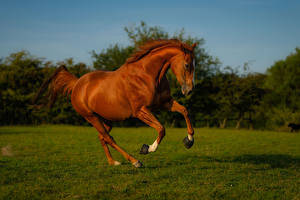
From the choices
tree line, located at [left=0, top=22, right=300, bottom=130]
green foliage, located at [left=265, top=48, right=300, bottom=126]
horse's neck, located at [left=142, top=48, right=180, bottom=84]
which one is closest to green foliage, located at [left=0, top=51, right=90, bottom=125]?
tree line, located at [left=0, top=22, right=300, bottom=130]

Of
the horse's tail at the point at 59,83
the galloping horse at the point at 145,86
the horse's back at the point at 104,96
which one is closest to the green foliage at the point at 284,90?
the horse's tail at the point at 59,83

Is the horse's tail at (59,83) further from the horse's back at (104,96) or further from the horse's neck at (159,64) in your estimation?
the horse's neck at (159,64)

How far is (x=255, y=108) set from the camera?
3111 cm

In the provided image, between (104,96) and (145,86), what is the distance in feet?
3.64

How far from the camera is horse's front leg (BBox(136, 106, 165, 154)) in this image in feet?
20.3

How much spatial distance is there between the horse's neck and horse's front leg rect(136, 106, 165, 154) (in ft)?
2.35

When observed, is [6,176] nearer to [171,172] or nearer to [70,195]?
[70,195]

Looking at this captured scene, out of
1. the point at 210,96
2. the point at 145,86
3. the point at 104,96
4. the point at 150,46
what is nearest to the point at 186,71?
the point at 145,86

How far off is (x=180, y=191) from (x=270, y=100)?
2889cm

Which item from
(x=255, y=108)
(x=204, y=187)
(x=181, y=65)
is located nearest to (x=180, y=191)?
(x=204, y=187)

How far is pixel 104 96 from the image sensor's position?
702 centimetres

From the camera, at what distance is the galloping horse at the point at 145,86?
6.31 meters

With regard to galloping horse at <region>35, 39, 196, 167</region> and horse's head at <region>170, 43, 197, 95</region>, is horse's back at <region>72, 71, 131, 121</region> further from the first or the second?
horse's head at <region>170, 43, 197, 95</region>

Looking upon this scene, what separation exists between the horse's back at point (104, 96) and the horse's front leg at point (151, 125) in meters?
0.47
